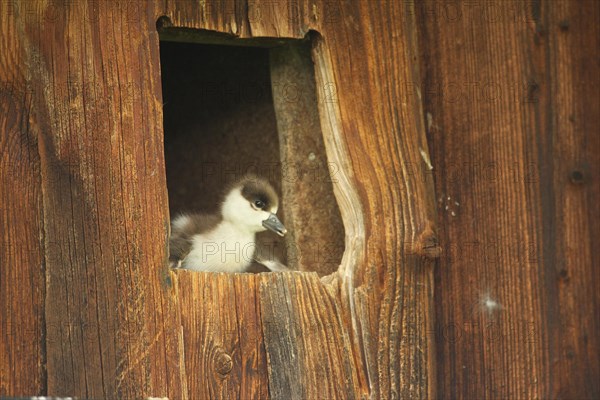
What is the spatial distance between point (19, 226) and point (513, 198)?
177 cm

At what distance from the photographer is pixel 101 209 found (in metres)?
3.29

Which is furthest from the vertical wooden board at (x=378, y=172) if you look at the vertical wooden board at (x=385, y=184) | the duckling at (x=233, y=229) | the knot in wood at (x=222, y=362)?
the duckling at (x=233, y=229)

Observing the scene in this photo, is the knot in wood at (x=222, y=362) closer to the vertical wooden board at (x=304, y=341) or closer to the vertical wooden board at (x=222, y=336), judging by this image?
the vertical wooden board at (x=222, y=336)

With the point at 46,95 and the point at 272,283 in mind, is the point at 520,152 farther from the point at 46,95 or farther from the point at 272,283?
the point at 46,95

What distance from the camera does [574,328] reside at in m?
3.94

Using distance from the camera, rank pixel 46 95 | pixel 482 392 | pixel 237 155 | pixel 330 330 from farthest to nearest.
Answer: pixel 237 155 → pixel 482 392 → pixel 330 330 → pixel 46 95

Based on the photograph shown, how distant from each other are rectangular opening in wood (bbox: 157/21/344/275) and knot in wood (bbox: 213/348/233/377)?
763 millimetres

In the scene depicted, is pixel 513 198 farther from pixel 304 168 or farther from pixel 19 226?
pixel 19 226

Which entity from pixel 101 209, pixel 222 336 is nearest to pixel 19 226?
pixel 101 209

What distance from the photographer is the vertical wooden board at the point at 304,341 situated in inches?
136

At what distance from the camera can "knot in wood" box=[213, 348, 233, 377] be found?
3.37 m

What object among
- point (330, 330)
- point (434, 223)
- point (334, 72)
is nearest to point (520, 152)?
point (434, 223)

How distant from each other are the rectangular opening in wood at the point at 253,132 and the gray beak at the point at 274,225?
0.04m

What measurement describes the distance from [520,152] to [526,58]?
360 millimetres
